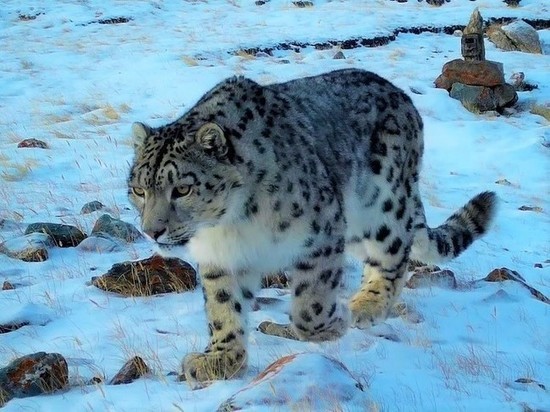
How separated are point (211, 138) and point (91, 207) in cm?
423

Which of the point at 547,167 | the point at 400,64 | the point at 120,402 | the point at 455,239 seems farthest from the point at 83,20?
the point at 120,402

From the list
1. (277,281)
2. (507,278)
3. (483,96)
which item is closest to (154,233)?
(277,281)

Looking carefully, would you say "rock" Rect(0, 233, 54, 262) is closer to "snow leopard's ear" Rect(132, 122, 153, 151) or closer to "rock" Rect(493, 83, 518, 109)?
"snow leopard's ear" Rect(132, 122, 153, 151)

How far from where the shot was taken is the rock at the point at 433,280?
7023mm

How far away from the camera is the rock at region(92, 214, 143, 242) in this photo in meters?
7.70

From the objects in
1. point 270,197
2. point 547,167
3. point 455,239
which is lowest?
point 547,167

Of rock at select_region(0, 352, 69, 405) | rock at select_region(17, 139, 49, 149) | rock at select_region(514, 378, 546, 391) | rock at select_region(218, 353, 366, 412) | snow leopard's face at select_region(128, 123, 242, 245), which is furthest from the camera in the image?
rock at select_region(17, 139, 49, 149)

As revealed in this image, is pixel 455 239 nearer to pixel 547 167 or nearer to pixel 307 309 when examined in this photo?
pixel 307 309

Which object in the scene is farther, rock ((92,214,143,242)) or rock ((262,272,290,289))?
rock ((92,214,143,242))

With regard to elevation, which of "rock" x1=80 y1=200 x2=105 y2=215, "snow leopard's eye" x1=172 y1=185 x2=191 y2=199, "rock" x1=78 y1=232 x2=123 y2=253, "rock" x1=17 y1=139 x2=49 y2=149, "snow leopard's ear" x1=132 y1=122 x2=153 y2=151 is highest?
"snow leopard's ear" x1=132 y1=122 x2=153 y2=151

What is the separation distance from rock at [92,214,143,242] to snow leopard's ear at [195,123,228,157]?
3080 millimetres

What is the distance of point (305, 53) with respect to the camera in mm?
21859

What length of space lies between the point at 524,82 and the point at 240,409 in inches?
628

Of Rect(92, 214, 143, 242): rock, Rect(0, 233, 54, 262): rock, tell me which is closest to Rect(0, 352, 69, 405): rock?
Rect(0, 233, 54, 262): rock
